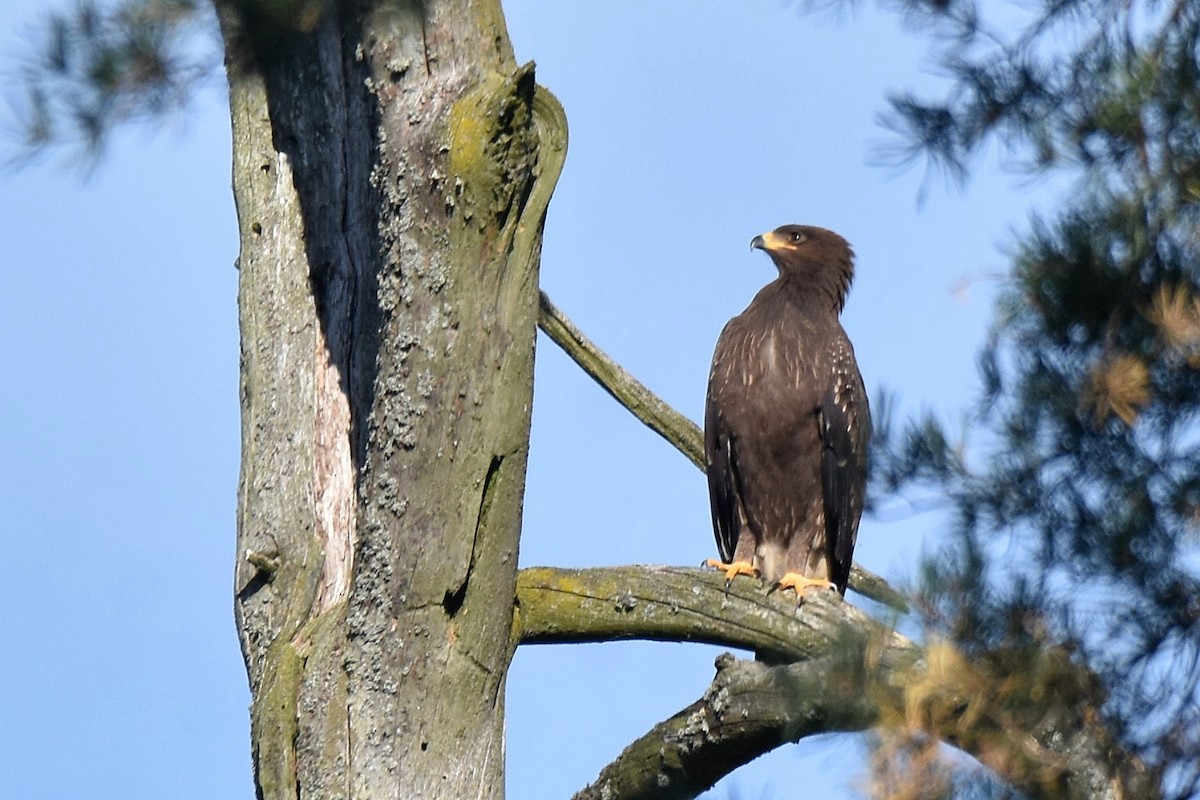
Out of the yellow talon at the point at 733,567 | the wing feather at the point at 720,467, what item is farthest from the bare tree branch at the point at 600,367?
the yellow talon at the point at 733,567

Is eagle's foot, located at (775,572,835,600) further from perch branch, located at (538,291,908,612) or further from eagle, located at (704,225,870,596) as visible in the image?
eagle, located at (704,225,870,596)

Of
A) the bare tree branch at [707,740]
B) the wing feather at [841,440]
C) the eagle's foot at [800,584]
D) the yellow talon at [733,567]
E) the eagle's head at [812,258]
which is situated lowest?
the bare tree branch at [707,740]

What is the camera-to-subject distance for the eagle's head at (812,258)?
6430 millimetres

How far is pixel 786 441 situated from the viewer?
236 inches

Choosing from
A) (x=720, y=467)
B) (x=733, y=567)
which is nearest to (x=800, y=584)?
(x=733, y=567)

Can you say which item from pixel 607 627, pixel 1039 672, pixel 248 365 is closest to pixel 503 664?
pixel 607 627

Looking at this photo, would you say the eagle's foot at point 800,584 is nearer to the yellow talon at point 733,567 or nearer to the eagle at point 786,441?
the yellow talon at point 733,567

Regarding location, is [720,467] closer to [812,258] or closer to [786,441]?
[786,441]

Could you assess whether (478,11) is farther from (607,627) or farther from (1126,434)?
(1126,434)

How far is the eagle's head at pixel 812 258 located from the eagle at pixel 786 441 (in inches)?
9.3

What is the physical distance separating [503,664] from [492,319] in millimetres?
895

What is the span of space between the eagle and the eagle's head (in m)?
0.24

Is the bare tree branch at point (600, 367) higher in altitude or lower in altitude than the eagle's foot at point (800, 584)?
higher

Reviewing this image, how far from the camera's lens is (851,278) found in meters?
6.57
